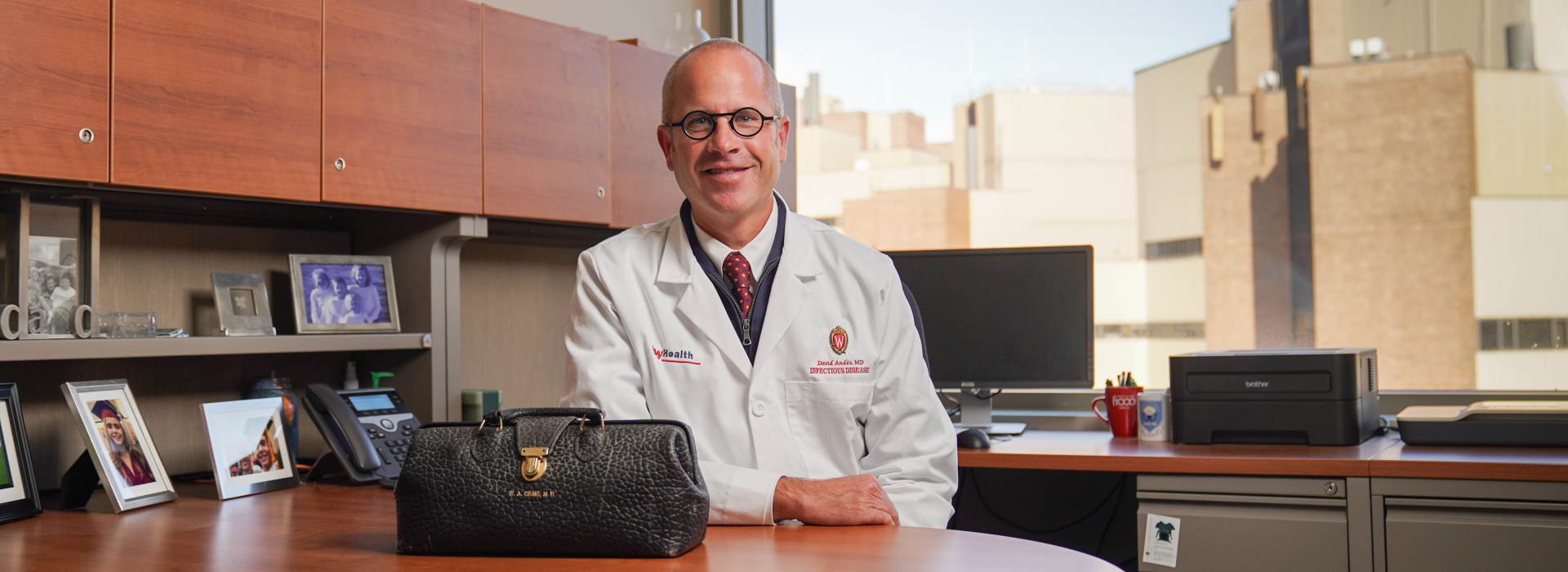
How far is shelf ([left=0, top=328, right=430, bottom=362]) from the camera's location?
1.66 meters

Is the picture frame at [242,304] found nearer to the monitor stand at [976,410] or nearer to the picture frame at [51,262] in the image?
the picture frame at [51,262]

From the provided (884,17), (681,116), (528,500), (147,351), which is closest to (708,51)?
(681,116)

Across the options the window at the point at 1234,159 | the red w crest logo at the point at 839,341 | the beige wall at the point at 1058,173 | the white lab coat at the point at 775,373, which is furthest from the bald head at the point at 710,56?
the window at the point at 1234,159

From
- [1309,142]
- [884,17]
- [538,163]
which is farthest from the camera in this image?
[884,17]

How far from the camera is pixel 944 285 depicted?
2730mm

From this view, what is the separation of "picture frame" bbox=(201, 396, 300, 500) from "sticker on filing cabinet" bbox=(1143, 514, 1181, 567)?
165 centimetres

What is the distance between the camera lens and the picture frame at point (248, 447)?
1828 mm

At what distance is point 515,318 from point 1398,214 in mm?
2335

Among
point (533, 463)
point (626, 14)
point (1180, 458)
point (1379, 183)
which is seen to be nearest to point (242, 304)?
point (533, 463)

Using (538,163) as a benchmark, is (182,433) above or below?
below

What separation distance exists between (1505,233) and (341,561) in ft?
9.18

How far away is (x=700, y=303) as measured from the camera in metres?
1.57

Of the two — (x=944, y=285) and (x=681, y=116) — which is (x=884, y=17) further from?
(x=681, y=116)

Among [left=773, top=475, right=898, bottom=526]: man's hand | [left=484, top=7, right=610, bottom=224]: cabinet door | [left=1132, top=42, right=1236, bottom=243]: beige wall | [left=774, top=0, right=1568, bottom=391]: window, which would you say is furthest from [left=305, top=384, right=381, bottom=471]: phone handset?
[left=1132, top=42, right=1236, bottom=243]: beige wall
